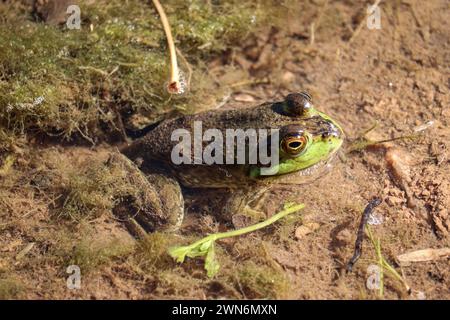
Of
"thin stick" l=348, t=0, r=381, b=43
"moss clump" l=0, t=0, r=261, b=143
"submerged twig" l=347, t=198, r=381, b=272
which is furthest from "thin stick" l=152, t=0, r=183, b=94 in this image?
"thin stick" l=348, t=0, r=381, b=43

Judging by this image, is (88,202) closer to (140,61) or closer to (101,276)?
(101,276)

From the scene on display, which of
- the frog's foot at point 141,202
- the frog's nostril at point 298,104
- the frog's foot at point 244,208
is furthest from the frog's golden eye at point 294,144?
the frog's foot at point 141,202

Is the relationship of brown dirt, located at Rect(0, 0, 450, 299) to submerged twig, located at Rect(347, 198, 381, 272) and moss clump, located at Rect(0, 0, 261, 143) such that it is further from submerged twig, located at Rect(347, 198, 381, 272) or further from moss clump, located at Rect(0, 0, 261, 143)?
moss clump, located at Rect(0, 0, 261, 143)

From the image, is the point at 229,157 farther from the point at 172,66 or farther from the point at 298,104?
the point at 172,66

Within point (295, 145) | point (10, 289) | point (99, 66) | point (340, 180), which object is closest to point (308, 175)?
point (340, 180)

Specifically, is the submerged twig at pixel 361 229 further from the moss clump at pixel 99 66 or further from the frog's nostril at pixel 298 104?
the moss clump at pixel 99 66
